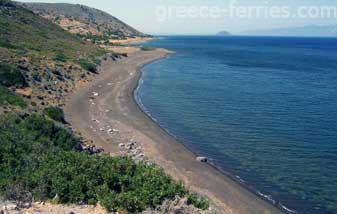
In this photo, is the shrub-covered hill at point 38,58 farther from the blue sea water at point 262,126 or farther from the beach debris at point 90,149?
the beach debris at point 90,149

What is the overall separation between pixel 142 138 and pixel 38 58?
90.3ft

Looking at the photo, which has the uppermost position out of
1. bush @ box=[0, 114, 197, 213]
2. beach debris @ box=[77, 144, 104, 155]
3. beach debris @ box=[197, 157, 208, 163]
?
bush @ box=[0, 114, 197, 213]

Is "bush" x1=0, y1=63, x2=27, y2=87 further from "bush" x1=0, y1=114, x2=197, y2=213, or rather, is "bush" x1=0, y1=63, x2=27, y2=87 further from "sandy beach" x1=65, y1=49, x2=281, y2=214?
"bush" x1=0, y1=114, x2=197, y2=213

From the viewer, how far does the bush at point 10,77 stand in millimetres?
42125

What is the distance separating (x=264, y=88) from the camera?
63375 millimetres

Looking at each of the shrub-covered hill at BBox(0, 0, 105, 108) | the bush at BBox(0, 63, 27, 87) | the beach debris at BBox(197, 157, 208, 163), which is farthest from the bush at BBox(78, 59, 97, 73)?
the beach debris at BBox(197, 157, 208, 163)

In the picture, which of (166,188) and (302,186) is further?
(302,186)

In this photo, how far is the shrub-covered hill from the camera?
44.3m

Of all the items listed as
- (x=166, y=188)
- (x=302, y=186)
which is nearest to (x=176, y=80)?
(x=302, y=186)

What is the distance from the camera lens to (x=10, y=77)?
4316 centimetres

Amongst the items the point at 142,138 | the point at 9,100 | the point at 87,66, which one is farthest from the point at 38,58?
the point at 142,138

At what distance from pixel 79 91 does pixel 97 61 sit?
2445cm

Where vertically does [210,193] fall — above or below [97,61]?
below

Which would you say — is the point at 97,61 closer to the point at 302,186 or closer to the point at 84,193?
the point at 302,186
